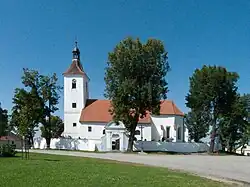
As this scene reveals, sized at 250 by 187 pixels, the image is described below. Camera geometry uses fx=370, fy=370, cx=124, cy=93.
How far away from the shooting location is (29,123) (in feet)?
108

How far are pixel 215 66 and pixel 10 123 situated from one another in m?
35.1

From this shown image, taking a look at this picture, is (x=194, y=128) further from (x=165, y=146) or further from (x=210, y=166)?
(x=210, y=166)

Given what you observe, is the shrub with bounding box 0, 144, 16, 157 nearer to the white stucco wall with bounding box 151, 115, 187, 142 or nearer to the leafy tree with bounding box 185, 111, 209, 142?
the white stucco wall with bounding box 151, 115, 187, 142

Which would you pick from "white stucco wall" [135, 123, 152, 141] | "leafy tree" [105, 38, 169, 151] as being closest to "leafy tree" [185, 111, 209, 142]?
"white stucco wall" [135, 123, 152, 141]

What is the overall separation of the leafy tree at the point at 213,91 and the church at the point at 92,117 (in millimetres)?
15650

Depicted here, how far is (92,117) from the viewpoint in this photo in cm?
7281

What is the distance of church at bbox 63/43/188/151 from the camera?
237 ft

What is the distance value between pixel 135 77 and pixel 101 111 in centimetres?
2457

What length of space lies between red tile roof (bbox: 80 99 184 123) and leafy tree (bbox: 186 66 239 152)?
1588cm

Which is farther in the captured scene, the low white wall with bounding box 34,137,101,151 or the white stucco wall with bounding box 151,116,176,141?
the white stucco wall with bounding box 151,116,176,141

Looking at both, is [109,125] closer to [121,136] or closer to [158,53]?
[121,136]

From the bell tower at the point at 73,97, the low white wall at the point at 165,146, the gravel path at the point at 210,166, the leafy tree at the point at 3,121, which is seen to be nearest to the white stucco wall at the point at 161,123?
the low white wall at the point at 165,146

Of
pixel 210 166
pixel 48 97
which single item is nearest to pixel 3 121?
pixel 48 97

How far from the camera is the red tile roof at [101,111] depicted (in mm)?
72562
